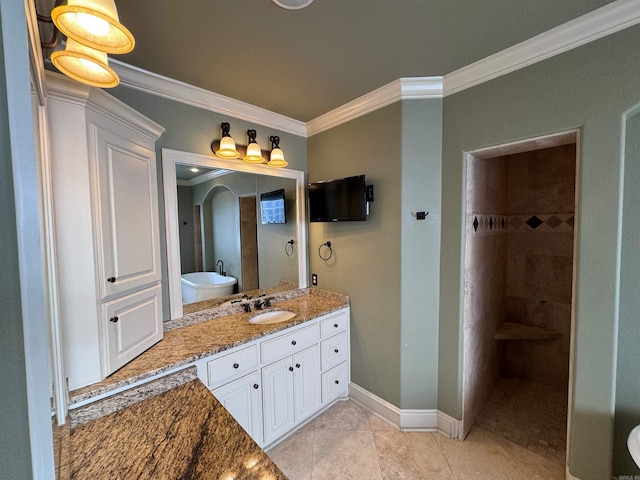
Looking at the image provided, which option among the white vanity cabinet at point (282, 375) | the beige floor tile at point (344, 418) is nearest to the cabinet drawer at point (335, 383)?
the white vanity cabinet at point (282, 375)

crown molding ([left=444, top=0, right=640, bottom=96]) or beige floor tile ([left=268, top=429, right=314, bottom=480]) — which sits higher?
crown molding ([left=444, top=0, right=640, bottom=96])

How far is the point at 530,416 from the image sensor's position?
2.24m

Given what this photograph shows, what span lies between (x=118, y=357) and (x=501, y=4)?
101 inches

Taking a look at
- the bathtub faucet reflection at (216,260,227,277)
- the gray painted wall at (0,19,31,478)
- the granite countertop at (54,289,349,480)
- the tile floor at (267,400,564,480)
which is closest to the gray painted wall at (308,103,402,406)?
the tile floor at (267,400,564,480)

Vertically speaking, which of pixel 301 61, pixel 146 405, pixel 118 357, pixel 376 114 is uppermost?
pixel 301 61

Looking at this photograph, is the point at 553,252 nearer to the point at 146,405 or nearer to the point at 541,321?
the point at 541,321

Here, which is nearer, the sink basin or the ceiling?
the ceiling

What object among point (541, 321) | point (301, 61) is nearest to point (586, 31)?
point (301, 61)

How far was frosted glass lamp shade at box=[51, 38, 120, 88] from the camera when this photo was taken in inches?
34.6

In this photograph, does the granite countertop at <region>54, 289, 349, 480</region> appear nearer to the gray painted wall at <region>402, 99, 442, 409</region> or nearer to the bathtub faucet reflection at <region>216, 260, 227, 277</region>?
the bathtub faucet reflection at <region>216, 260, 227, 277</region>

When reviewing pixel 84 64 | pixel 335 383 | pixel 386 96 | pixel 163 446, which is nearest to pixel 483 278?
pixel 335 383

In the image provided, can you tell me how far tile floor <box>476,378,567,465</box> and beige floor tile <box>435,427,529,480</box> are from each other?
17cm

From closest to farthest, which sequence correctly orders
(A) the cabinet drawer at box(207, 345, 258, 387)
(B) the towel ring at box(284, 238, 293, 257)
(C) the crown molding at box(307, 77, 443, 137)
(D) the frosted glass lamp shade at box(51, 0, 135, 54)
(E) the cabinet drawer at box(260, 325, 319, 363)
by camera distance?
(D) the frosted glass lamp shade at box(51, 0, 135, 54)
(A) the cabinet drawer at box(207, 345, 258, 387)
(E) the cabinet drawer at box(260, 325, 319, 363)
(C) the crown molding at box(307, 77, 443, 137)
(B) the towel ring at box(284, 238, 293, 257)

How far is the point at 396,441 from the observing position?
198 centimetres
